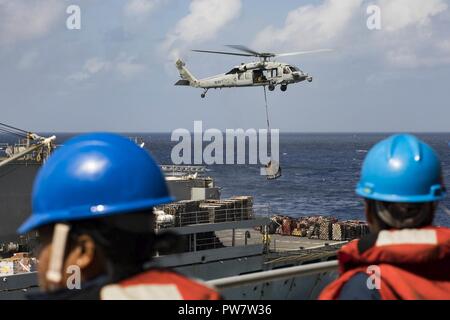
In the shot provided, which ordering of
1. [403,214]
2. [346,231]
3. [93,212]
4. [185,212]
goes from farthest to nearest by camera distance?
[346,231]
[185,212]
[403,214]
[93,212]

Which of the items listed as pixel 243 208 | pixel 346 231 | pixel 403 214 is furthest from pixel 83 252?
pixel 346 231

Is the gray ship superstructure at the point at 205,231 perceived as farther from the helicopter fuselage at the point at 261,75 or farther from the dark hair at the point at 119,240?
the dark hair at the point at 119,240

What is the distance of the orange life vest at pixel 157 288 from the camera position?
8.13 feet

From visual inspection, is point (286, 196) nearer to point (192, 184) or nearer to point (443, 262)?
point (192, 184)

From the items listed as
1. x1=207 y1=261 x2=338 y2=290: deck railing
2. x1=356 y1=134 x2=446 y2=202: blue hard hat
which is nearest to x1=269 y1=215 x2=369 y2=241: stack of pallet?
x1=207 y1=261 x2=338 y2=290: deck railing

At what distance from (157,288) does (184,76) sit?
60253mm

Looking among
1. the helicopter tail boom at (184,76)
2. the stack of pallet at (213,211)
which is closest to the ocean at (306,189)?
the helicopter tail boom at (184,76)

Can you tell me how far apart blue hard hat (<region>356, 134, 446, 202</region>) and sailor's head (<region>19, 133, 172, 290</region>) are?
1227 mm

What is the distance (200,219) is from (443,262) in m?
28.3

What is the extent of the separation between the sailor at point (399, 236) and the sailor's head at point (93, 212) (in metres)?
0.96

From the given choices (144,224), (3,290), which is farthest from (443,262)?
(3,290)

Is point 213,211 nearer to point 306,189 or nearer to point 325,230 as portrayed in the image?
point 325,230

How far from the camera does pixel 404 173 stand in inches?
130

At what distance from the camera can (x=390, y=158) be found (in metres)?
3.35
